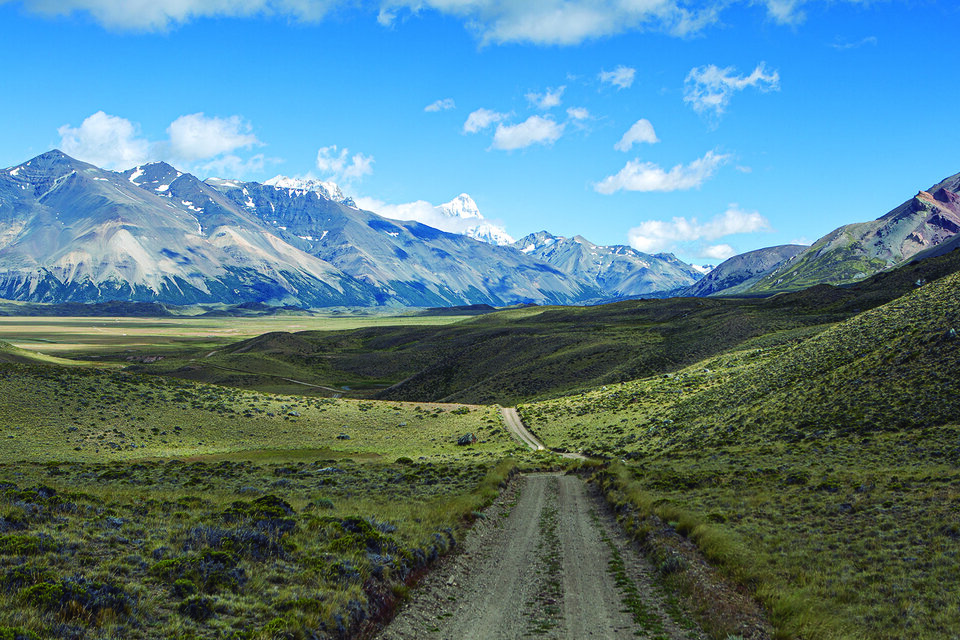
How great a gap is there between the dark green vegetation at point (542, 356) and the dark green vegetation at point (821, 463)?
915 inches

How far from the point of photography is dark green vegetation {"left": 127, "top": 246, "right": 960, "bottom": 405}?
97.7 metres

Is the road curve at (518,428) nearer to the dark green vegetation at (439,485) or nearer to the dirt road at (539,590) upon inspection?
the dark green vegetation at (439,485)

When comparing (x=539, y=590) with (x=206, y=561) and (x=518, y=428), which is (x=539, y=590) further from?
(x=518, y=428)

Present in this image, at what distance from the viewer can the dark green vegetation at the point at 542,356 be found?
97688mm

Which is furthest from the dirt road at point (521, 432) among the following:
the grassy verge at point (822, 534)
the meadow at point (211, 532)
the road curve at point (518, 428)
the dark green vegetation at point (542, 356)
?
the grassy verge at point (822, 534)

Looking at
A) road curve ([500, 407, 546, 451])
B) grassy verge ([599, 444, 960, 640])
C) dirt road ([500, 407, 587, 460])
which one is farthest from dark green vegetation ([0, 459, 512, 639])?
road curve ([500, 407, 546, 451])

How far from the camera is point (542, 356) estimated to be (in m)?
117

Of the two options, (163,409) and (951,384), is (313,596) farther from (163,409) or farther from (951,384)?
(163,409)

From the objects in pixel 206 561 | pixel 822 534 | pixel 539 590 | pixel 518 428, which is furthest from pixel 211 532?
pixel 518 428

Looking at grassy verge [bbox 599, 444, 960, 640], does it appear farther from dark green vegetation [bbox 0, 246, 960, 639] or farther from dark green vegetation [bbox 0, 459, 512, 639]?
dark green vegetation [bbox 0, 459, 512, 639]

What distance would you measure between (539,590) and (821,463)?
2281 centimetres

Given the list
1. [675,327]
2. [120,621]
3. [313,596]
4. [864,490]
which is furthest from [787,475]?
[675,327]

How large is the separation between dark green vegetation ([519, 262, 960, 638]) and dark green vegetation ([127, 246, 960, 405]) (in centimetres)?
2324

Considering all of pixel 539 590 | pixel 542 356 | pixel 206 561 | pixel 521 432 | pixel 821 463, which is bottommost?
pixel 521 432
